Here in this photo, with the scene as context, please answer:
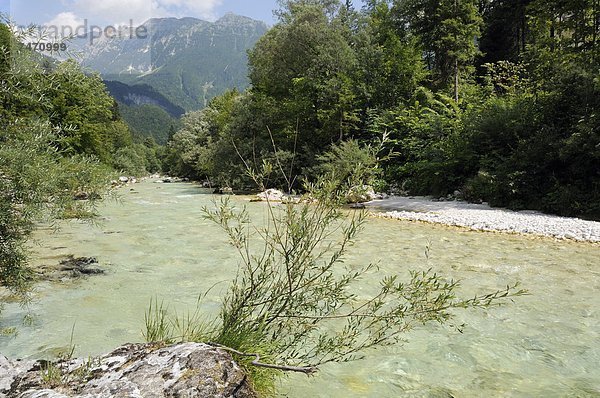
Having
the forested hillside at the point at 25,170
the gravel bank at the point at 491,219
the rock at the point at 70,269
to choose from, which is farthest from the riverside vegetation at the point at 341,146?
the rock at the point at 70,269

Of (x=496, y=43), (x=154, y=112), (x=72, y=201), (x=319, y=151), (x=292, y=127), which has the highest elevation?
(x=154, y=112)

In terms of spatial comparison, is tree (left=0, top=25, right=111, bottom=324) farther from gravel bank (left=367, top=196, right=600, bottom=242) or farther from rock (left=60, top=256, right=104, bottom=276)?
gravel bank (left=367, top=196, right=600, bottom=242)

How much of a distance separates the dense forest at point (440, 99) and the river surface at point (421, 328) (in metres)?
5.07

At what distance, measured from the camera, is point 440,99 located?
2530 cm

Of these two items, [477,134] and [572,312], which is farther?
[477,134]

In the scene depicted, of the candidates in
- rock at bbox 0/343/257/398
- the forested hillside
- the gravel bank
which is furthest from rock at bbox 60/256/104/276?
the gravel bank

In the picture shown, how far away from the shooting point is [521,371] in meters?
3.90

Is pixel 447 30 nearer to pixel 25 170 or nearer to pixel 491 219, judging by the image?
pixel 491 219

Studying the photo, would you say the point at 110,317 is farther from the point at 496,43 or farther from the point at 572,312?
the point at 496,43

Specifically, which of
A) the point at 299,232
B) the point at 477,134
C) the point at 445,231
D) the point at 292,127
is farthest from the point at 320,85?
the point at 299,232

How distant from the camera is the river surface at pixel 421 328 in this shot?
3.72m

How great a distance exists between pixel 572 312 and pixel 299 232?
4749mm

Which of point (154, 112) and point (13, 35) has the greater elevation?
point (154, 112)

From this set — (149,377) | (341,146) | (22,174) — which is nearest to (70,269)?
(22,174)
